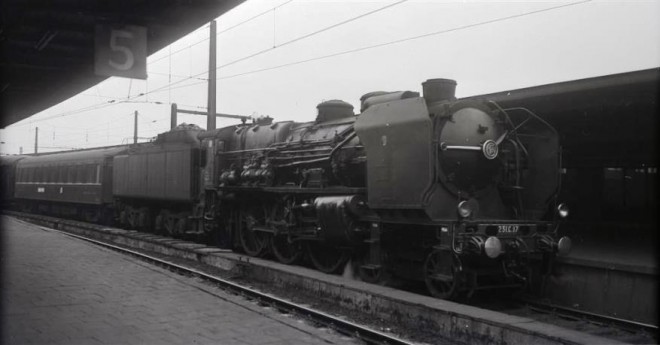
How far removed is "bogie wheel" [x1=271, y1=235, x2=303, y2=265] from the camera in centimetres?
1121

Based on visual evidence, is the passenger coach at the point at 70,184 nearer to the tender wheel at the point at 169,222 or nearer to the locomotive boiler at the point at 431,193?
the tender wheel at the point at 169,222

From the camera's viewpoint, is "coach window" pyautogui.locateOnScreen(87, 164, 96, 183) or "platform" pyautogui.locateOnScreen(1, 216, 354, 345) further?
"coach window" pyautogui.locateOnScreen(87, 164, 96, 183)

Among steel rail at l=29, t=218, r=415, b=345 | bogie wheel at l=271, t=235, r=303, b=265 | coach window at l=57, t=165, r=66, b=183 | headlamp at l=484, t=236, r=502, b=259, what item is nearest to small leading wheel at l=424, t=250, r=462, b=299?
headlamp at l=484, t=236, r=502, b=259

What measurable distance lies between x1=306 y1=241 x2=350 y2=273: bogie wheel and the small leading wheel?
7.01 feet

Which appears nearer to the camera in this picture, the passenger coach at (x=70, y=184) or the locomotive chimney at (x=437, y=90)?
the locomotive chimney at (x=437, y=90)

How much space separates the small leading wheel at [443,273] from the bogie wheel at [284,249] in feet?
12.0

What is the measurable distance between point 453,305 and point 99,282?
5410 millimetres

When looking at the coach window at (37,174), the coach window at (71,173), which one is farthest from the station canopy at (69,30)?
the coach window at (37,174)

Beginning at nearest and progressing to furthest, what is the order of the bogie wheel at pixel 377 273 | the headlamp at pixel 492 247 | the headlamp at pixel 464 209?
the headlamp at pixel 492 247, the headlamp at pixel 464 209, the bogie wheel at pixel 377 273

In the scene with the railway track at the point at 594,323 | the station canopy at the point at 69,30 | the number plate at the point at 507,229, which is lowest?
the railway track at the point at 594,323

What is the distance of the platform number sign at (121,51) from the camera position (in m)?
7.61

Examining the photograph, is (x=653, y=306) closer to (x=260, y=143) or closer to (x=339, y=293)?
(x=339, y=293)

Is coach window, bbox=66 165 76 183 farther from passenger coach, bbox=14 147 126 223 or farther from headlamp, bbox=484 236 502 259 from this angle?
headlamp, bbox=484 236 502 259

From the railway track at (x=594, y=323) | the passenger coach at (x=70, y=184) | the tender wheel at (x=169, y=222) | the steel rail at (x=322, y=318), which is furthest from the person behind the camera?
the passenger coach at (x=70, y=184)
